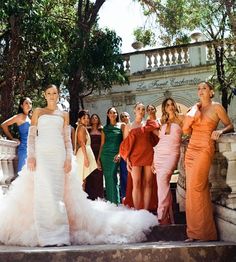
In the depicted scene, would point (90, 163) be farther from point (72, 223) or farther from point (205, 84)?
point (205, 84)

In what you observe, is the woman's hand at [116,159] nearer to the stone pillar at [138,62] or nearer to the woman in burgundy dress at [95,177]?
the woman in burgundy dress at [95,177]

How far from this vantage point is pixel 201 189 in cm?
479

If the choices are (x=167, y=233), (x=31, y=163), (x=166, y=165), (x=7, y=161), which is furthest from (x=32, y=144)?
(x=167, y=233)

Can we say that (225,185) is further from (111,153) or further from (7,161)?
(7,161)

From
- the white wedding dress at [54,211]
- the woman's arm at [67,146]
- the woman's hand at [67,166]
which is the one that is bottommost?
the white wedding dress at [54,211]

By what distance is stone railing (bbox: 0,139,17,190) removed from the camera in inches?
239

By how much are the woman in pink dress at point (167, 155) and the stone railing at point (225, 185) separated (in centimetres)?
69

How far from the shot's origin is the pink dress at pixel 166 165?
18.4ft

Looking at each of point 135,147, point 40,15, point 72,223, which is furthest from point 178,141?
point 40,15

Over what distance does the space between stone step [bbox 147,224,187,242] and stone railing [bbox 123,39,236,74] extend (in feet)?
36.6

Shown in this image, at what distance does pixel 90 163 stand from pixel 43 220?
289 centimetres

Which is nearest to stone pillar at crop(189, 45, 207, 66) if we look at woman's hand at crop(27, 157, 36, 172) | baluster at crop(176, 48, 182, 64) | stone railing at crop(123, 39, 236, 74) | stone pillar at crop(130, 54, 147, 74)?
stone railing at crop(123, 39, 236, 74)

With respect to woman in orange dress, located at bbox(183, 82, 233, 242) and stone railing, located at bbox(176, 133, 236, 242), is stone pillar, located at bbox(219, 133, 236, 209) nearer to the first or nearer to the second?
stone railing, located at bbox(176, 133, 236, 242)

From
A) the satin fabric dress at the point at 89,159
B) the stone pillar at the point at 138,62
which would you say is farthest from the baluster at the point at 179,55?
the satin fabric dress at the point at 89,159
